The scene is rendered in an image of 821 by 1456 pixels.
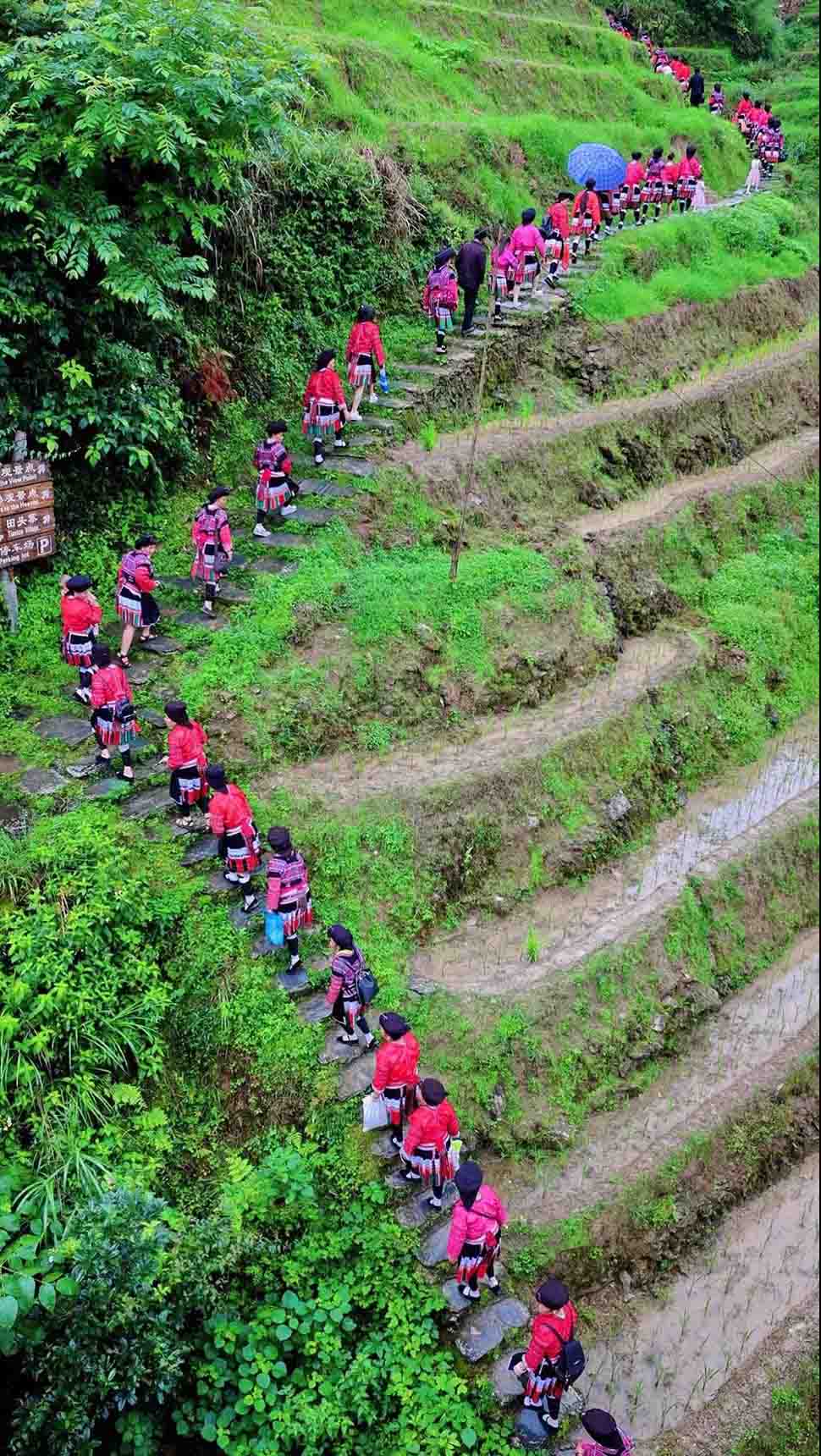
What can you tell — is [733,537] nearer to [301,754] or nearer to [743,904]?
[743,904]

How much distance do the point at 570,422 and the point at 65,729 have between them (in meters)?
9.96

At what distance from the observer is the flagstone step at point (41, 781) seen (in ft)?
32.5

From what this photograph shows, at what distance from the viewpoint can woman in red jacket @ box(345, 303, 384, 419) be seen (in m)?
14.2

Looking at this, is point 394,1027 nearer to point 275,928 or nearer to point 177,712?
point 275,928

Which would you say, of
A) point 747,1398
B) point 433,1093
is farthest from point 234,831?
point 747,1398

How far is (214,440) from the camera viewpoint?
14156mm

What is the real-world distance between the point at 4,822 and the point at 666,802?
314 inches

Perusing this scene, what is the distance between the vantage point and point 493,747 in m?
12.6

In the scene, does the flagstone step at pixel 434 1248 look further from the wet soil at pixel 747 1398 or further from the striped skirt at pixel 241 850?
the striped skirt at pixel 241 850

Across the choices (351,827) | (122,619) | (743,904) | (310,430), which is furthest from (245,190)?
(743,904)

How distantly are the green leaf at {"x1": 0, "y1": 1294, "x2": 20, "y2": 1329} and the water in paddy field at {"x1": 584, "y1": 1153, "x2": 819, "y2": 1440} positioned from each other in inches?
182

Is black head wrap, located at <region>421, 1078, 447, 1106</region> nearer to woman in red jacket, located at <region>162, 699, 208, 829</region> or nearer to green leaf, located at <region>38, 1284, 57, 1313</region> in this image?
green leaf, located at <region>38, 1284, 57, 1313</region>

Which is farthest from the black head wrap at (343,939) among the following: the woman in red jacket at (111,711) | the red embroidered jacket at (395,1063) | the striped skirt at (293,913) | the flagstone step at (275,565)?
the flagstone step at (275,565)

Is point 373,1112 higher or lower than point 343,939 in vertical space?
lower
